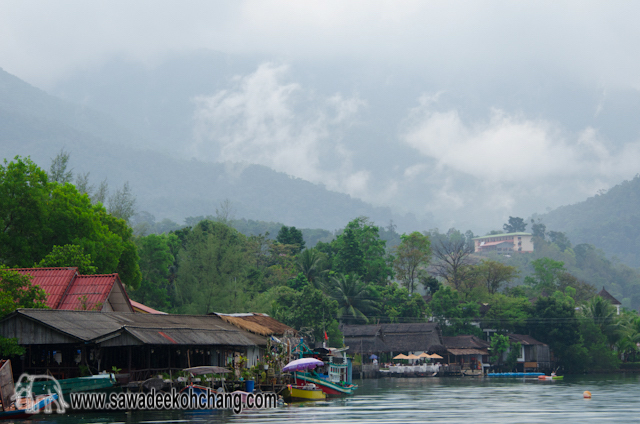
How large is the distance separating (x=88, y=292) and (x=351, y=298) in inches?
2107

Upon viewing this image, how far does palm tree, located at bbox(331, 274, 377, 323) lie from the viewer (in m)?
92.4

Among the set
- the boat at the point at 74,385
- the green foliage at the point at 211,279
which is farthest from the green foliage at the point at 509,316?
the boat at the point at 74,385

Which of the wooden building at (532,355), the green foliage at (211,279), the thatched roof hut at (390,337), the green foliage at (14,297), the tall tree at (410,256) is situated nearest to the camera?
the green foliage at (14,297)

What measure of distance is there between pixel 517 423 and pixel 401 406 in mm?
10619

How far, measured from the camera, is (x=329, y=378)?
50.8 metres

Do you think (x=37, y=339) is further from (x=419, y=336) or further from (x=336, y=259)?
(x=336, y=259)

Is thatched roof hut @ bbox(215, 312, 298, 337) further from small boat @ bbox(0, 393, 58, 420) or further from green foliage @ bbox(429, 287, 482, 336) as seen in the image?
green foliage @ bbox(429, 287, 482, 336)

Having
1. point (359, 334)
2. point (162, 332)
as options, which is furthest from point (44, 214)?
point (359, 334)

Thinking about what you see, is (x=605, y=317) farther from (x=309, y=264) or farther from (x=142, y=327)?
(x=142, y=327)

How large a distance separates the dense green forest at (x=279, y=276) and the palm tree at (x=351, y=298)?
14 centimetres

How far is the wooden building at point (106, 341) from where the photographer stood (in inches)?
1351

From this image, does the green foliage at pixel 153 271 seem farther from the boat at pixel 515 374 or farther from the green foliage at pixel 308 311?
the boat at pixel 515 374

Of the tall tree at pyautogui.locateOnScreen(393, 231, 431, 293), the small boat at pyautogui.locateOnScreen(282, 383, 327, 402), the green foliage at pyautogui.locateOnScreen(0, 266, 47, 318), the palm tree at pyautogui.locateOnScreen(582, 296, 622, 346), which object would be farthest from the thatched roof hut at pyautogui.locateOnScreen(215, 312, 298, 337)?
the tall tree at pyautogui.locateOnScreen(393, 231, 431, 293)

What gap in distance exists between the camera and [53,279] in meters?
44.3
